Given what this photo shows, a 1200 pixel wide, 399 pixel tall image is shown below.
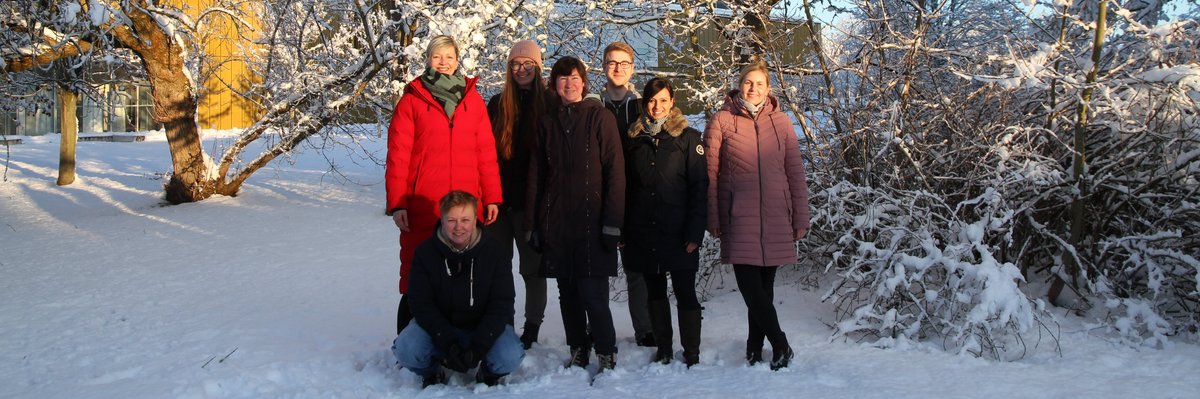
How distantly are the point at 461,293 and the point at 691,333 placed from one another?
1068 millimetres

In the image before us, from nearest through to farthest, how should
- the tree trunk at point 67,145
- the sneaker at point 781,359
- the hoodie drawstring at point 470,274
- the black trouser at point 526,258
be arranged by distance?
the hoodie drawstring at point 470,274, the sneaker at point 781,359, the black trouser at point 526,258, the tree trunk at point 67,145

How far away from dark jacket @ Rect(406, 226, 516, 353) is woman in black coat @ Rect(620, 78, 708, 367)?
0.65m

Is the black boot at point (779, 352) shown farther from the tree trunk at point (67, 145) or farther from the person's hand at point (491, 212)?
the tree trunk at point (67, 145)

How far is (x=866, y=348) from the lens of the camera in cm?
448

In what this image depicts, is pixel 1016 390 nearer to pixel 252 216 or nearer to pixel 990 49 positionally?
pixel 990 49

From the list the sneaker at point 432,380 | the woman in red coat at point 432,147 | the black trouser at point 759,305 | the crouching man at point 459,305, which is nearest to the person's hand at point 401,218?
the woman in red coat at point 432,147

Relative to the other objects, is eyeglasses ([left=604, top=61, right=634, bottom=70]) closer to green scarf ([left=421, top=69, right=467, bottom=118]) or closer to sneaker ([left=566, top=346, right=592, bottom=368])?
green scarf ([left=421, top=69, right=467, bottom=118])

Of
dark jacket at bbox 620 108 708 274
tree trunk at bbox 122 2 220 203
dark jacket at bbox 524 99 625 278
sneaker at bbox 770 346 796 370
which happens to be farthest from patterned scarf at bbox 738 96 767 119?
tree trunk at bbox 122 2 220 203

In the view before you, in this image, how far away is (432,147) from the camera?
4262 millimetres

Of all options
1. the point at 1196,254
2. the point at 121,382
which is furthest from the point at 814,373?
the point at 121,382

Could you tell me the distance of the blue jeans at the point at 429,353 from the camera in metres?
3.92

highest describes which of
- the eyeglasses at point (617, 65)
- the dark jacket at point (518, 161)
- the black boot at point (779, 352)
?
the eyeglasses at point (617, 65)

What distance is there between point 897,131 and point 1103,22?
1.11m

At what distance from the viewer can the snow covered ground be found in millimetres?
3902
